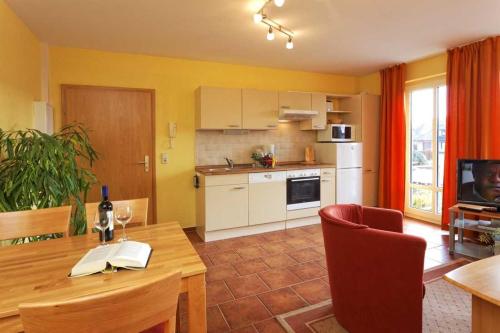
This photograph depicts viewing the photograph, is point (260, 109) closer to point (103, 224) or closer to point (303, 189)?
point (303, 189)

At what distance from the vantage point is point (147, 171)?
407cm

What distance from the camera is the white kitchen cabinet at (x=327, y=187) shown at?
178 inches

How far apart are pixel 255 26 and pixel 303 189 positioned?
237 centimetres

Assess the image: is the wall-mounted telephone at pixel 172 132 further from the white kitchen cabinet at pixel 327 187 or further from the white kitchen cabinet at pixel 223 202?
the white kitchen cabinet at pixel 327 187

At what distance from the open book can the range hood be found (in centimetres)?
347

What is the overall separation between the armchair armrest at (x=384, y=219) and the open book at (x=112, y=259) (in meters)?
1.66

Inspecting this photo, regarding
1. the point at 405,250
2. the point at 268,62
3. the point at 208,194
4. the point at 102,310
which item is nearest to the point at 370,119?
the point at 268,62

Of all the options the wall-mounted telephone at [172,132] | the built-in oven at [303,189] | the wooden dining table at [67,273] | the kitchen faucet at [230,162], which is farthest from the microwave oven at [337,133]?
the wooden dining table at [67,273]

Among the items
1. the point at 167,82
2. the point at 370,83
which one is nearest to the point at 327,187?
the point at 370,83

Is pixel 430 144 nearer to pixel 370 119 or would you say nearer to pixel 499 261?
pixel 370 119

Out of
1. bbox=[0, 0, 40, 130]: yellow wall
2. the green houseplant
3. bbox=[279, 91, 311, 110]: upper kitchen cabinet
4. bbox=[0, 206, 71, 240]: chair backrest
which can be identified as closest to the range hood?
bbox=[279, 91, 311, 110]: upper kitchen cabinet

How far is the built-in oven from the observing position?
425cm

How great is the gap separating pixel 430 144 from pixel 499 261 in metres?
3.44

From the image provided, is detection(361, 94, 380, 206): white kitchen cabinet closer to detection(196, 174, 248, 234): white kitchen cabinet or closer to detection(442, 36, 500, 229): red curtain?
detection(442, 36, 500, 229): red curtain
